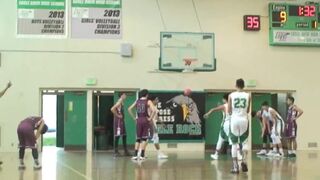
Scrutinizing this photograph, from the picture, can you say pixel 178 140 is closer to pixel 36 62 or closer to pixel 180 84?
pixel 180 84

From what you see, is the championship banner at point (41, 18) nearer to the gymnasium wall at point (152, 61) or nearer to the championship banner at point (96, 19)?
the gymnasium wall at point (152, 61)

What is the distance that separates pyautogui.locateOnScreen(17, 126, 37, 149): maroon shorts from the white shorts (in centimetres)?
434

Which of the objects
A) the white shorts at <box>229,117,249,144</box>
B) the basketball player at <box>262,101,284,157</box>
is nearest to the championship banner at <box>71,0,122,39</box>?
the basketball player at <box>262,101,284,157</box>

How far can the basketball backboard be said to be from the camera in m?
17.9

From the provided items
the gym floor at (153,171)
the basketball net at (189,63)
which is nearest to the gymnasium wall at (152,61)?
the basketball net at (189,63)

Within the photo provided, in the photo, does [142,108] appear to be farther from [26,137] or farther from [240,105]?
[240,105]

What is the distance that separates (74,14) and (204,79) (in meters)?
5.31

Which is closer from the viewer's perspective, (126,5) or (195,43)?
(195,43)

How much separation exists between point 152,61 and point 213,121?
3243mm

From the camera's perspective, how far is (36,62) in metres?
19.3

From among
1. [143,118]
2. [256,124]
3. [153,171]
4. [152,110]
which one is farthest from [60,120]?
[153,171]

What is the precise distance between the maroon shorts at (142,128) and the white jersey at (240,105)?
3.89m

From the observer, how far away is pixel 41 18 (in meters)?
19.3

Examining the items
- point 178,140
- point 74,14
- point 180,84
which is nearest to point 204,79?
point 180,84
